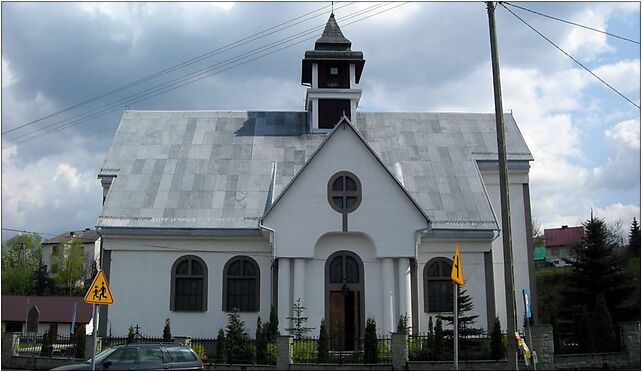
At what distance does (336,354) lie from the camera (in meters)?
21.9

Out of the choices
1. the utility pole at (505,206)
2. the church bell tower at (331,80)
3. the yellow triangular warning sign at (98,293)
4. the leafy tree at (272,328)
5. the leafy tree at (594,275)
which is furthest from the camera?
the leafy tree at (594,275)

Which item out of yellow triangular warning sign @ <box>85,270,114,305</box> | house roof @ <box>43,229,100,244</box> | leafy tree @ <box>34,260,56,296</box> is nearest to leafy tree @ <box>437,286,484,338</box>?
yellow triangular warning sign @ <box>85,270,114,305</box>

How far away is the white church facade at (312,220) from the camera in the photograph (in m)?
24.3

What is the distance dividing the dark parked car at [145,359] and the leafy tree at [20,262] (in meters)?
72.4

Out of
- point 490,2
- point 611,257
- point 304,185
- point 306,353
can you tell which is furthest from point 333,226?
point 611,257

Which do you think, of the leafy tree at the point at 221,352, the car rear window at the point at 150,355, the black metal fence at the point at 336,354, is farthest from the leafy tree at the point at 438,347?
the car rear window at the point at 150,355

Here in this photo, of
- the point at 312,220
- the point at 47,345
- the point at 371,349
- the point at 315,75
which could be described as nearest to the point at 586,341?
the point at 371,349

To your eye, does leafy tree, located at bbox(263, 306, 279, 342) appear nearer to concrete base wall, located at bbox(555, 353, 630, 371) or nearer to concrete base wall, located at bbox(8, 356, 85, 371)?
concrete base wall, located at bbox(8, 356, 85, 371)

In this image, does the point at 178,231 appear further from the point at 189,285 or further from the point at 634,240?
the point at 634,240

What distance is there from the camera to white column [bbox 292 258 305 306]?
2406 centimetres

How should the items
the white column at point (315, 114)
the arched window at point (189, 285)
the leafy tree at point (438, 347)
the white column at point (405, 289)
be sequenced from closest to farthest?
the leafy tree at point (438, 347) → the white column at point (405, 289) → the arched window at point (189, 285) → the white column at point (315, 114)

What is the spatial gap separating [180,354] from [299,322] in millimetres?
7562

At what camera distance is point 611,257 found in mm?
34594

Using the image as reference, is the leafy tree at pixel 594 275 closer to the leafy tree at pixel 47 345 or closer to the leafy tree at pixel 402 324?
the leafy tree at pixel 402 324
